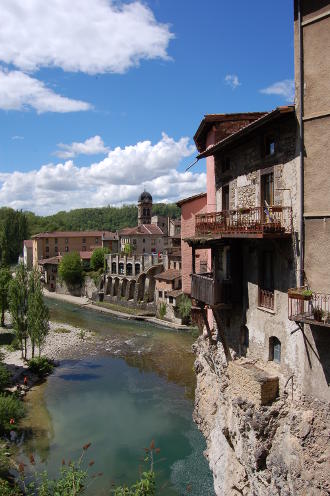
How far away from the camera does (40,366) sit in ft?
115

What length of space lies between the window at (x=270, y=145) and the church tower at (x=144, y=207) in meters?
94.2

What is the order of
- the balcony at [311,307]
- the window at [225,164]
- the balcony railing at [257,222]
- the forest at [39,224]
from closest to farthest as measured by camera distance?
the balcony at [311,307] < the balcony railing at [257,222] < the window at [225,164] < the forest at [39,224]

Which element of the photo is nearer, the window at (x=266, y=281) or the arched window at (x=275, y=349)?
the arched window at (x=275, y=349)

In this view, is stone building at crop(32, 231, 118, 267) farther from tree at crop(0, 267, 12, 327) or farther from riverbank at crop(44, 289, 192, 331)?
tree at crop(0, 267, 12, 327)

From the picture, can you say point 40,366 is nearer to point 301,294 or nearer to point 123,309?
point 301,294

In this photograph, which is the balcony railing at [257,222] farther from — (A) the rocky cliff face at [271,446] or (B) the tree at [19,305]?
(B) the tree at [19,305]

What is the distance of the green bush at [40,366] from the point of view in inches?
1366

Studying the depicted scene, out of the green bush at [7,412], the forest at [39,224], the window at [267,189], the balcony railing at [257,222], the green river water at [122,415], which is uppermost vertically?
the forest at [39,224]

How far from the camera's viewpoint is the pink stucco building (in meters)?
22.5

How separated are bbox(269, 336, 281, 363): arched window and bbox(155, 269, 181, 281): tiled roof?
42876 millimetres

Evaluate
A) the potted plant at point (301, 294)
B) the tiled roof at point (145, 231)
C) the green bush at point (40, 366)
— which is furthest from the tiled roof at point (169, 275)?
the potted plant at point (301, 294)

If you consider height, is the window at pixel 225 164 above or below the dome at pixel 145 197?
below

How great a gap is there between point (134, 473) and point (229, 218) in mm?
13766

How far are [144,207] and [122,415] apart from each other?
84447mm
